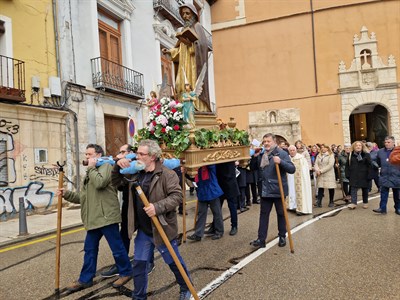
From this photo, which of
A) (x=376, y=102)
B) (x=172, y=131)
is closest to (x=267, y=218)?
(x=172, y=131)

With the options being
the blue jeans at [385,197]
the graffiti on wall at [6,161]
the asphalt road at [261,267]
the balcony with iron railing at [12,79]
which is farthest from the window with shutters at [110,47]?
the blue jeans at [385,197]

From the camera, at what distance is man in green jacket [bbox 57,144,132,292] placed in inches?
150

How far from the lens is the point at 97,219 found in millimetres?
3832

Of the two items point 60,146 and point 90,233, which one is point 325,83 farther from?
point 90,233

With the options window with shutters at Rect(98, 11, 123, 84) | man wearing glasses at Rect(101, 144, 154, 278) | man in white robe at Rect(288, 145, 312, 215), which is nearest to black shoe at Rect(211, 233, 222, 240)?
man wearing glasses at Rect(101, 144, 154, 278)

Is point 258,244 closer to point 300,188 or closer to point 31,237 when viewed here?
point 300,188

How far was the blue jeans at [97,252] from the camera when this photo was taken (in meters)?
3.85

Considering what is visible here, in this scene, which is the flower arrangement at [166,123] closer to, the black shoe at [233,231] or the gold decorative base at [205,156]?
the gold decorative base at [205,156]

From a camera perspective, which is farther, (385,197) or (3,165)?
(3,165)

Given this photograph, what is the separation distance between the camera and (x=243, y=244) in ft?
17.3

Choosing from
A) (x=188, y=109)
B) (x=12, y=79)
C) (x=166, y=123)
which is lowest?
(x=166, y=123)

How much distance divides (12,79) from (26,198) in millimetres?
3387

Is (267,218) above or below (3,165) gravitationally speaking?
below

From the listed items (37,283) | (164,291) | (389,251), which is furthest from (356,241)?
(37,283)
